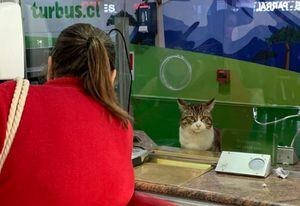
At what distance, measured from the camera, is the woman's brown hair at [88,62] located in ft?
4.03


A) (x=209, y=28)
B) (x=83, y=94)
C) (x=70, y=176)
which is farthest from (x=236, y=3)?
(x=70, y=176)

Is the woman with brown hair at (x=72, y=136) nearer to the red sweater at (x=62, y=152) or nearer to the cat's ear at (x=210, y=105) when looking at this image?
the red sweater at (x=62, y=152)

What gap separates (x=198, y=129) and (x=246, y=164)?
0.38m

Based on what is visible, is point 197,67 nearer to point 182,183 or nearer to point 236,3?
point 236,3

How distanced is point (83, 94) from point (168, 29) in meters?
1.54

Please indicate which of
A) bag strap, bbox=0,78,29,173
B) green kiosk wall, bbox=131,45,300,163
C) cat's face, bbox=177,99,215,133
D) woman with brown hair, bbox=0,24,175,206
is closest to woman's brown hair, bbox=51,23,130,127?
woman with brown hair, bbox=0,24,175,206

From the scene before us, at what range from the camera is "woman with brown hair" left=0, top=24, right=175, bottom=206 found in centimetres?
106

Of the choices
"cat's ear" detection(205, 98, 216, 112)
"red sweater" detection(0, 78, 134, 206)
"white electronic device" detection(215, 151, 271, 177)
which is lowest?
"white electronic device" detection(215, 151, 271, 177)

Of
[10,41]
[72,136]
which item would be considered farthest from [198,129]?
[72,136]

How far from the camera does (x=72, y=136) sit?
1.13 metres

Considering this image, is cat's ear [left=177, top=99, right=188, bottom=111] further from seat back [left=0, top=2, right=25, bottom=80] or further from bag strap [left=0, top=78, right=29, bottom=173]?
bag strap [left=0, top=78, right=29, bottom=173]

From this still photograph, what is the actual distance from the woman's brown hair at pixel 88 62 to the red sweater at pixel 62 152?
28 mm

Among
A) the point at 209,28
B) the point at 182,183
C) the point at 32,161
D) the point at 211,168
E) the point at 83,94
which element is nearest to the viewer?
the point at 32,161

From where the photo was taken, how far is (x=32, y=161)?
3.47 feet
